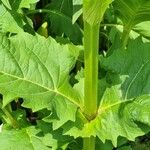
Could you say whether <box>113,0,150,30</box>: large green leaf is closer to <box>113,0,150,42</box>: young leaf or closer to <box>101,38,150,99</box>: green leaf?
<box>113,0,150,42</box>: young leaf

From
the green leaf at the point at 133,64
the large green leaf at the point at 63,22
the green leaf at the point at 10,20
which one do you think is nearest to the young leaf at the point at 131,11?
the green leaf at the point at 133,64

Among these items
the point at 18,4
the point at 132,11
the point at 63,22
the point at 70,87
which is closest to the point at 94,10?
the point at 70,87

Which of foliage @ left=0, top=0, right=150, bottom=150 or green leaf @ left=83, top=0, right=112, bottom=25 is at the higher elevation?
green leaf @ left=83, top=0, right=112, bottom=25

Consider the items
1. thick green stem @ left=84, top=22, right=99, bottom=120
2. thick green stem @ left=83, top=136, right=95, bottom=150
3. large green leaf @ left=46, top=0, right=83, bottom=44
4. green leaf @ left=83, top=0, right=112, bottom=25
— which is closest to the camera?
green leaf @ left=83, top=0, right=112, bottom=25

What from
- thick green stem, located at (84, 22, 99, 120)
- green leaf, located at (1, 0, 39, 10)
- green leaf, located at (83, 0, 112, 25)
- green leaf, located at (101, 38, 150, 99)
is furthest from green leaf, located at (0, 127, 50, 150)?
green leaf, located at (83, 0, 112, 25)

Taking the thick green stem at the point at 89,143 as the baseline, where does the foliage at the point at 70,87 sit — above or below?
above

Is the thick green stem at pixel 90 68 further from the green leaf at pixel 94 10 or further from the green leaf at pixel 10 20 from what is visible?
the green leaf at pixel 10 20
